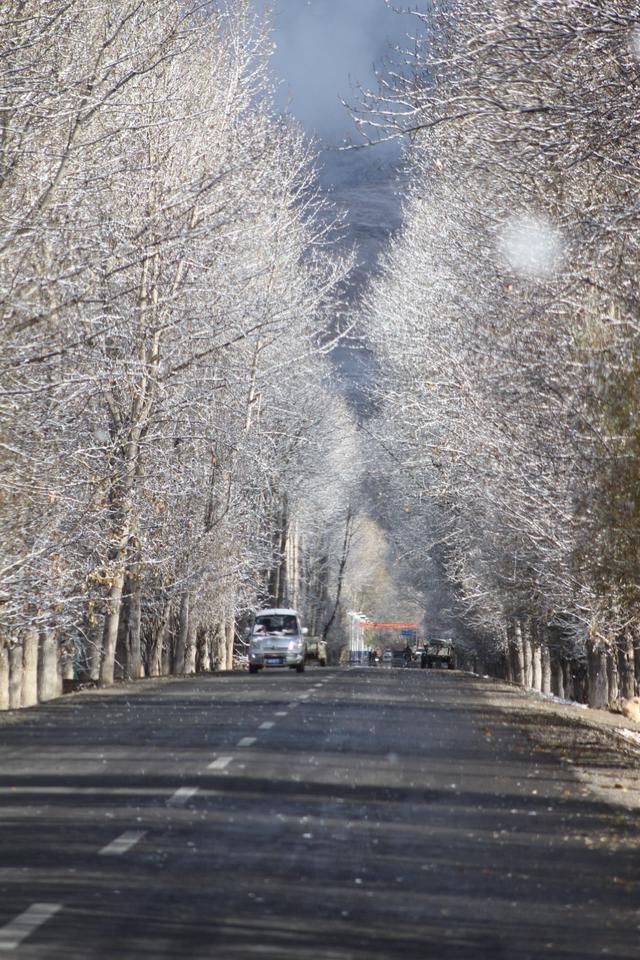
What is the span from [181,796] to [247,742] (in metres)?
5.55

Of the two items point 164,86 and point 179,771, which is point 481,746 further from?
point 164,86

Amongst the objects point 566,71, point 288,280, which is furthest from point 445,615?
point 566,71

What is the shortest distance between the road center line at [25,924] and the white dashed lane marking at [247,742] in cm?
1006

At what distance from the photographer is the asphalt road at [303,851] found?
25.6ft

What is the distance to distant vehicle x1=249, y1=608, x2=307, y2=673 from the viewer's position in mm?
52188

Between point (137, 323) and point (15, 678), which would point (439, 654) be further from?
point (137, 323)

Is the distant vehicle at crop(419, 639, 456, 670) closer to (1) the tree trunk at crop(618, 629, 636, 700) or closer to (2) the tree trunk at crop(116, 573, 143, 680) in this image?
(1) the tree trunk at crop(618, 629, 636, 700)

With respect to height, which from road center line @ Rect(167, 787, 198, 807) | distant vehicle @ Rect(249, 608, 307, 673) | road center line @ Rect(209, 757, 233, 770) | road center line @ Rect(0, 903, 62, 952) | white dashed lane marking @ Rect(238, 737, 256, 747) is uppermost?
distant vehicle @ Rect(249, 608, 307, 673)

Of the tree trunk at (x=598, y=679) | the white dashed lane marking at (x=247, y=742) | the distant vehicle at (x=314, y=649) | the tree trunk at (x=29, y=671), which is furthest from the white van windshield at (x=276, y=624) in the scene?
the white dashed lane marking at (x=247, y=742)

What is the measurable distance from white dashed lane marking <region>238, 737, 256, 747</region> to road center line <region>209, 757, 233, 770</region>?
163cm

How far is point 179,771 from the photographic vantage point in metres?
15.4

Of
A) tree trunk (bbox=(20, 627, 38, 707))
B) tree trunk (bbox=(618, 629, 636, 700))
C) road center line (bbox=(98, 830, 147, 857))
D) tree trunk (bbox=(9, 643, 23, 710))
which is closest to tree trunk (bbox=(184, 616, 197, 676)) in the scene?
tree trunk (bbox=(618, 629, 636, 700))

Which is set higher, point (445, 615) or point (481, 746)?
point (445, 615)

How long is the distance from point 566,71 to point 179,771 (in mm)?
7780
